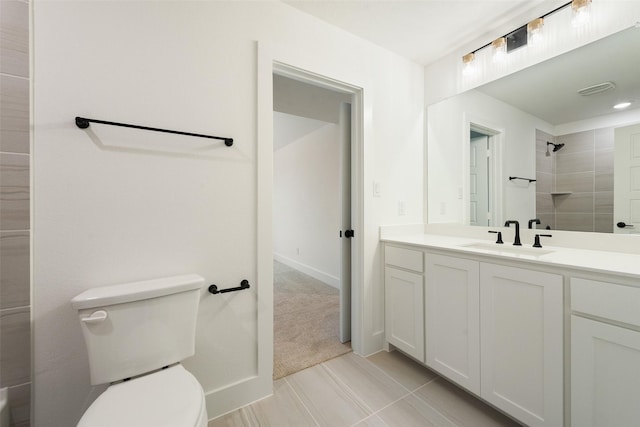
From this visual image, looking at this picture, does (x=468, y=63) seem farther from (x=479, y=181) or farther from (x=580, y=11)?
(x=479, y=181)

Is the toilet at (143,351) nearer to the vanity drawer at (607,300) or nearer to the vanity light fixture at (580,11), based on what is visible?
the vanity drawer at (607,300)

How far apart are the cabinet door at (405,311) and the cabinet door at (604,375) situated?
743 mm

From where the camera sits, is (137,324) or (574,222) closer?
(137,324)

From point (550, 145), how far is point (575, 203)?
1.29ft

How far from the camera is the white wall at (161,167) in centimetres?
105

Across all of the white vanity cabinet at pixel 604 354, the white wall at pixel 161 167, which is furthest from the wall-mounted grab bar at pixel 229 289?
the white vanity cabinet at pixel 604 354

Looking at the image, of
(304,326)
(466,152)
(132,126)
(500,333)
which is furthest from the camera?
(304,326)

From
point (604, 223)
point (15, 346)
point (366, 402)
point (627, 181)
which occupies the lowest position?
point (366, 402)

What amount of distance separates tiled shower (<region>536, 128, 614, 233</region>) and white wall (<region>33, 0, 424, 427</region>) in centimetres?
148

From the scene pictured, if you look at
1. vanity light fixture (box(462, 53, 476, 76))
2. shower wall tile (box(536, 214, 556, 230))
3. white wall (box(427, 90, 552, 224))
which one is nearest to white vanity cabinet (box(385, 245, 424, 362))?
white wall (box(427, 90, 552, 224))

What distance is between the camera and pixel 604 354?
981 mm

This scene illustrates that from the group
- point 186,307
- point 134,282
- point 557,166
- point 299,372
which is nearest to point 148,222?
point 134,282

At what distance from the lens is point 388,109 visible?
2053 mm

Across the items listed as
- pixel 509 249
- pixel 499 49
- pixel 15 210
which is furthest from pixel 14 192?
pixel 499 49
